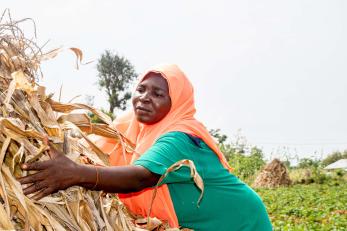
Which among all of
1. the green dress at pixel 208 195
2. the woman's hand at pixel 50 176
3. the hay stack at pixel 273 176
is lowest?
the hay stack at pixel 273 176

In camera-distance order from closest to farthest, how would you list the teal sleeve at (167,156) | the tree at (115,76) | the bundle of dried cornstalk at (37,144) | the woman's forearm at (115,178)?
the bundle of dried cornstalk at (37,144) → the woman's forearm at (115,178) → the teal sleeve at (167,156) → the tree at (115,76)

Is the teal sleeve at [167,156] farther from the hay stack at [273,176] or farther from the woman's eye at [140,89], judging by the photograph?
the hay stack at [273,176]

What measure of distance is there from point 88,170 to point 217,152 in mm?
787

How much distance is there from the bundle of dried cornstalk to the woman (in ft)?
0.54

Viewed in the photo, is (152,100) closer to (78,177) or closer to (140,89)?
(140,89)

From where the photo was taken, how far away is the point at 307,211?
440 inches

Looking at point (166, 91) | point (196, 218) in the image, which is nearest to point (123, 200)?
point (196, 218)

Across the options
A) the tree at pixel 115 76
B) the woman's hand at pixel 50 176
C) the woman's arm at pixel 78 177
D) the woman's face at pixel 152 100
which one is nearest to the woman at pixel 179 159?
the woman's face at pixel 152 100

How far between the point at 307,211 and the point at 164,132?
941cm

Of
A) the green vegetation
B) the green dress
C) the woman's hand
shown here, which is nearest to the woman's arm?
the woman's hand

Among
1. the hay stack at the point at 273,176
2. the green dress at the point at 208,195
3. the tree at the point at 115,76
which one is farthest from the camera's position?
the tree at the point at 115,76

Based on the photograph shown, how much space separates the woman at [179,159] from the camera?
7.34 feet

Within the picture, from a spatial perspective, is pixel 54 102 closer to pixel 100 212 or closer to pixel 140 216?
pixel 100 212

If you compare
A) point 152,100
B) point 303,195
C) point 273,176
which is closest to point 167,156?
point 152,100
